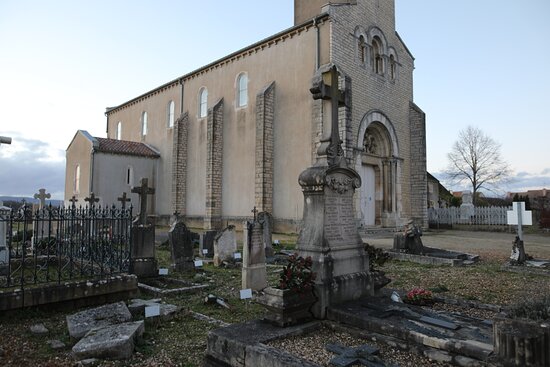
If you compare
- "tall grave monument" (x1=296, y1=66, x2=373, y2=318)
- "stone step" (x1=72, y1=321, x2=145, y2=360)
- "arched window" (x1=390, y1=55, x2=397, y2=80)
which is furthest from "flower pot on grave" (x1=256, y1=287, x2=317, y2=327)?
"arched window" (x1=390, y1=55, x2=397, y2=80)

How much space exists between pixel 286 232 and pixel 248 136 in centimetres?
598

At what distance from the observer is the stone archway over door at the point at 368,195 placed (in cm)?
1952

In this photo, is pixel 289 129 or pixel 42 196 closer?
pixel 42 196

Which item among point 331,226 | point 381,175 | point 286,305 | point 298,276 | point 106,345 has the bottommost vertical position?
point 106,345

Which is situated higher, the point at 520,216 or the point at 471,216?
the point at 520,216

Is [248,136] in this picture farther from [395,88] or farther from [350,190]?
[350,190]

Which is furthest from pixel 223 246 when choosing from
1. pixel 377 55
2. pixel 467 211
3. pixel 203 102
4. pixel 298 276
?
pixel 467 211

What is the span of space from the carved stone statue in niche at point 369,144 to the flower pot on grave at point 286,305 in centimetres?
1585

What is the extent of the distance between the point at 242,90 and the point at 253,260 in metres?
15.8

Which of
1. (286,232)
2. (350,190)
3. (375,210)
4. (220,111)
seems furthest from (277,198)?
(350,190)

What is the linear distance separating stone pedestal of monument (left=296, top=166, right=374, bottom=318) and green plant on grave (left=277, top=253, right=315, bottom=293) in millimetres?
193

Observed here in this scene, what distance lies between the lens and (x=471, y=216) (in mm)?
23641

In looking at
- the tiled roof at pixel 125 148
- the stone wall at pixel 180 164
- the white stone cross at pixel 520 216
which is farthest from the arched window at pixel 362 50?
the tiled roof at pixel 125 148

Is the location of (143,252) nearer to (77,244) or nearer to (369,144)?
(77,244)
